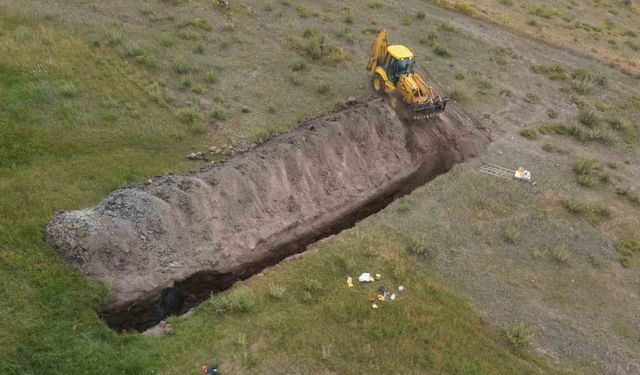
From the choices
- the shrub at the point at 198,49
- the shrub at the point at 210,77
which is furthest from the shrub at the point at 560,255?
the shrub at the point at 198,49

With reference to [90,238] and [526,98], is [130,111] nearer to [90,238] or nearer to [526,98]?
[90,238]

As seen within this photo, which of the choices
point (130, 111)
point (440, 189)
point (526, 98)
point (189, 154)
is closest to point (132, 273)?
point (189, 154)

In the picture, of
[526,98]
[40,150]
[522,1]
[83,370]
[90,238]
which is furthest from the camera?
[522,1]

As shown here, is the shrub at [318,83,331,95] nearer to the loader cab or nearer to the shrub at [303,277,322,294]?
the loader cab

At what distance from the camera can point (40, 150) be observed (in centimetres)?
2050

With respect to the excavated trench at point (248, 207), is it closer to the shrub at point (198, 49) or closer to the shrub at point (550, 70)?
the shrub at point (198, 49)

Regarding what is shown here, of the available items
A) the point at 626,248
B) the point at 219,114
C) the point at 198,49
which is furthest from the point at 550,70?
the point at 198,49

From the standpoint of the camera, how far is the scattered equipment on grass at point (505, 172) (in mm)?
23891

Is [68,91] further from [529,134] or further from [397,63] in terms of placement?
[529,134]

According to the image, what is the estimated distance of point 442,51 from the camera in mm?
32938

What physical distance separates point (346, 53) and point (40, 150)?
Answer: 18.5m

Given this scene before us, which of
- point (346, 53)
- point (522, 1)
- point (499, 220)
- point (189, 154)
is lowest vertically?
point (499, 220)

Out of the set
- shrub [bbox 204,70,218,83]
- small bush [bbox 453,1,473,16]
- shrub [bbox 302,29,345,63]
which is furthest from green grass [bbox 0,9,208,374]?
small bush [bbox 453,1,473,16]

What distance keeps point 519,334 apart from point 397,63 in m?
14.5
